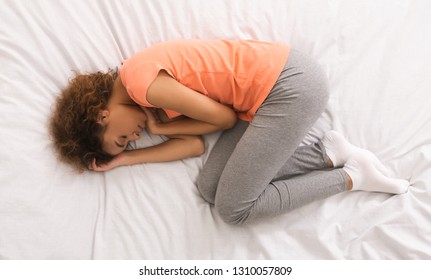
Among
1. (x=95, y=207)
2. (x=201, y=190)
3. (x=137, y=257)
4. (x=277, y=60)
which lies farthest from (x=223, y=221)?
(x=277, y=60)

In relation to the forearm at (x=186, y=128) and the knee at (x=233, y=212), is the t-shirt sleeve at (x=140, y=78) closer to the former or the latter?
the forearm at (x=186, y=128)

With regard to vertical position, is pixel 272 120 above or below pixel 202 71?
below

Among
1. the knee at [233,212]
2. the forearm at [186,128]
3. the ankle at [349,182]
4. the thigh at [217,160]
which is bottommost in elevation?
the ankle at [349,182]

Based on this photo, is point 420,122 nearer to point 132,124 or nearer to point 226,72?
point 226,72

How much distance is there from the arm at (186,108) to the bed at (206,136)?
9cm

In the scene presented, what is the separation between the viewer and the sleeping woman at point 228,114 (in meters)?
1.07

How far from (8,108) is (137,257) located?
555 millimetres

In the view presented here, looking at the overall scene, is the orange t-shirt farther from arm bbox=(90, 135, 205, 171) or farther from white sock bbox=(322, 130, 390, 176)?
white sock bbox=(322, 130, 390, 176)

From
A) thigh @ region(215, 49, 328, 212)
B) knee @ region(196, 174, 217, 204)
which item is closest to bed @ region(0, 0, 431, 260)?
knee @ region(196, 174, 217, 204)

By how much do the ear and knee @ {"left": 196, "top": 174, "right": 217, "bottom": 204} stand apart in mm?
335

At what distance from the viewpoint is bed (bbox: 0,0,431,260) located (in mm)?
1069

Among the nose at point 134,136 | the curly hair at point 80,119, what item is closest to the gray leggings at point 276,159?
the nose at point 134,136
